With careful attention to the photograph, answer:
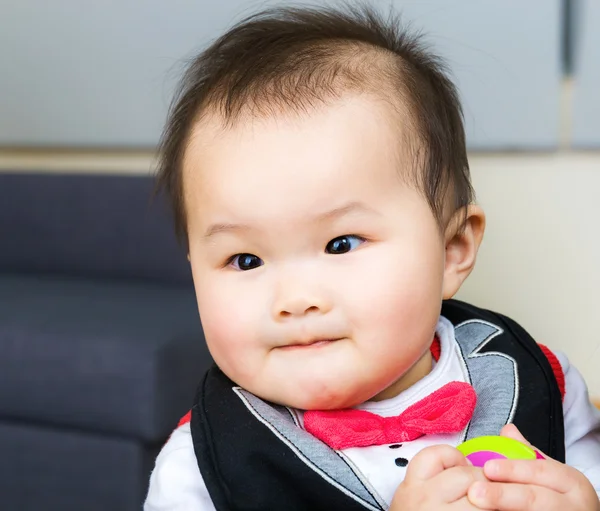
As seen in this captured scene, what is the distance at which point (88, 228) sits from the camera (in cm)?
224

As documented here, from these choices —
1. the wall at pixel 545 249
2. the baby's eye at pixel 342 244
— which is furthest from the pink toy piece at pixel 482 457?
the wall at pixel 545 249

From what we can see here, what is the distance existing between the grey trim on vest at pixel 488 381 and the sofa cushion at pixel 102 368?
731mm

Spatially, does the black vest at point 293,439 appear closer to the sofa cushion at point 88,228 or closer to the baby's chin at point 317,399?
the baby's chin at point 317,399

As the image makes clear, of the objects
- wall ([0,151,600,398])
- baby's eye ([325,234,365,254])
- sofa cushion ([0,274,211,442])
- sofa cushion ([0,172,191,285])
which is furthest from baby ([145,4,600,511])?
sofa cushion ([0,172,191,285])

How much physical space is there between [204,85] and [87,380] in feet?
2.77

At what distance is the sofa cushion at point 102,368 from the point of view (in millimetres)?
1564

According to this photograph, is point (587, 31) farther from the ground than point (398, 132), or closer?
closer

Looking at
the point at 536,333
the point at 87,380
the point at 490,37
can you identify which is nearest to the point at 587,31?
the point at 490,37

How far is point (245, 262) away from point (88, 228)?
1.50 m

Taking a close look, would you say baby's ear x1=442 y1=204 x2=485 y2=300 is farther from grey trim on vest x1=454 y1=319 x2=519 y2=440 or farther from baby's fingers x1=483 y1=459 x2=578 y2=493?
baby's fingers x1=483 y1=459 x2=578 y2=493

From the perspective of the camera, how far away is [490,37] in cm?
179

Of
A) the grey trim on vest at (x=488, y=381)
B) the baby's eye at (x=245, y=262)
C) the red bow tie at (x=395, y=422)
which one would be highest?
the baby's eye at (x=245, y=262)

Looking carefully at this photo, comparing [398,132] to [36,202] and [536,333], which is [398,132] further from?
[36,202]

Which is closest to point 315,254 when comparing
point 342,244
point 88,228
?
point 342,244
